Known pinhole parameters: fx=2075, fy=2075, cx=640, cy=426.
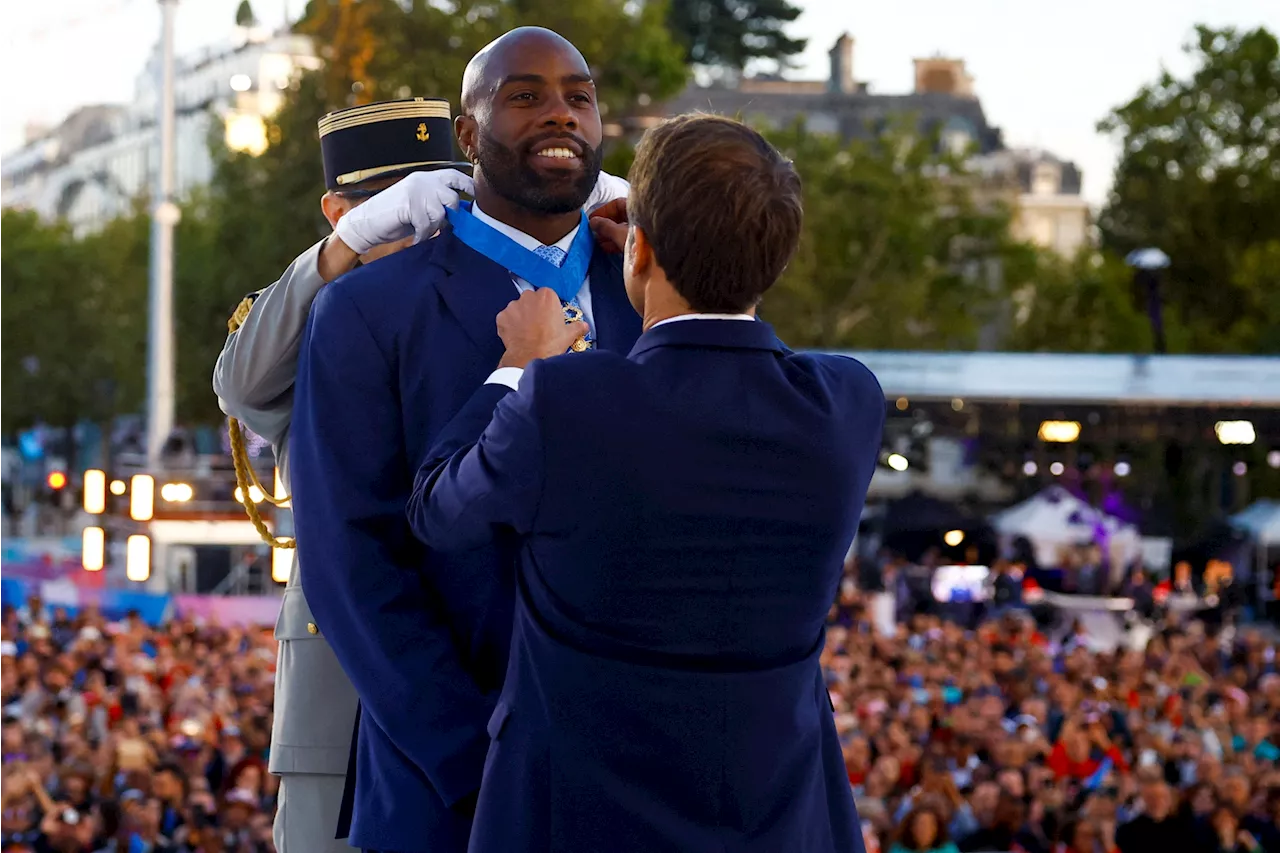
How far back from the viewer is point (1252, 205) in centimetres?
4066

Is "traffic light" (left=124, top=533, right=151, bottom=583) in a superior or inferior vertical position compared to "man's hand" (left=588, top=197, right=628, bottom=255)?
inferior

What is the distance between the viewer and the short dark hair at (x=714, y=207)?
2.67m

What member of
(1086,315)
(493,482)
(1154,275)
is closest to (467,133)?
(493,482)

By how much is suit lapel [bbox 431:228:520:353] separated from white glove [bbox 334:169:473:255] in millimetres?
66

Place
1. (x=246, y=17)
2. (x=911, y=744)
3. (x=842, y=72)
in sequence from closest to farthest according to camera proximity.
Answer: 1. (x=911, y=744)
2. (x=246, y=17)
3. (x=842, y=72)

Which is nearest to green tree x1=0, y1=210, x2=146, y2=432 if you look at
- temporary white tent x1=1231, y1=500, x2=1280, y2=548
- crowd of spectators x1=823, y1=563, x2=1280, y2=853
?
temporary white tent x1=1231, y1=500, x2=1280, y2=548

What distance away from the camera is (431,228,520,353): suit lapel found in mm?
3064

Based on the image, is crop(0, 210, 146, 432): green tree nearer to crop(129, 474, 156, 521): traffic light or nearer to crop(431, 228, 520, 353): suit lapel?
crop(129, 474, 156, 521): traffic light

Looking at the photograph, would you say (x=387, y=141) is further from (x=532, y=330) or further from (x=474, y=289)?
(x=532, y=330)

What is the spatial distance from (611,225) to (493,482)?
75cm

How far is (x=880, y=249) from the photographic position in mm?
43781

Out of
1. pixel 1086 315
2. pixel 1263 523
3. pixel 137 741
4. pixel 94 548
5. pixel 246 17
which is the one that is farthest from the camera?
pixel 246 17

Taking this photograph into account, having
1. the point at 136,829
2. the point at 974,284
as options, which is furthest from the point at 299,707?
the point at 974,284

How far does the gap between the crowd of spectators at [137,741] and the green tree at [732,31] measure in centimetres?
4438
